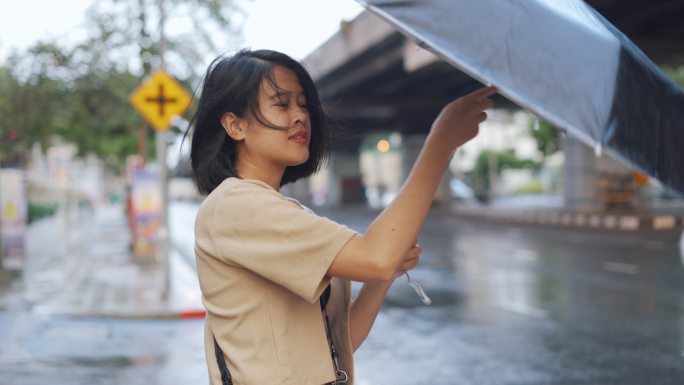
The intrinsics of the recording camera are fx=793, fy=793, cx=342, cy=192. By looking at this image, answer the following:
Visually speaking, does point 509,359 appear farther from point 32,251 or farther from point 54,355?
point 32,251

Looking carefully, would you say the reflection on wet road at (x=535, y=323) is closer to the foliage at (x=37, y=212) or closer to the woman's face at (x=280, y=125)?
the woman's face at (x=280, y=125)

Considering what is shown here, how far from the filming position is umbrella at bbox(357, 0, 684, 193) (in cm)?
144

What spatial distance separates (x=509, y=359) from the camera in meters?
7.22

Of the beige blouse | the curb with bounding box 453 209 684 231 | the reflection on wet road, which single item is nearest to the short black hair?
the beige blouse

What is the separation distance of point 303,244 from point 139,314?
9.25 metres

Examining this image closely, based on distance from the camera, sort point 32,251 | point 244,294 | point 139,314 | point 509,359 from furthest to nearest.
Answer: point 32,251 < point 139,314 < point 509,359 < point 244,294

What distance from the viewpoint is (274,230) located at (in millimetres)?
1590

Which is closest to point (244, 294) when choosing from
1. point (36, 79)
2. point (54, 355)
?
point (54, 355)

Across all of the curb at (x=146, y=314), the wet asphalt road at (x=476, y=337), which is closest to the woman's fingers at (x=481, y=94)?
the wet asphalt road at (x=476, y=337)

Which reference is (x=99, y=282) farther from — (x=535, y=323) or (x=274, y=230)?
(x=274, y=230)

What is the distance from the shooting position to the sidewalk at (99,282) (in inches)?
419

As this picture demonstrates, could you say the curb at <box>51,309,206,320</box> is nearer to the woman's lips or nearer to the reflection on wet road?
the reflection on wet road

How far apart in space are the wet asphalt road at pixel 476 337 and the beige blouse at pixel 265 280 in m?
4.94

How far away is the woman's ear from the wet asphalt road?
5.03 metres
